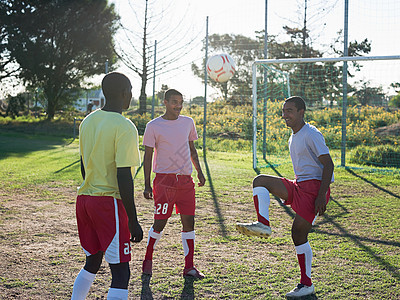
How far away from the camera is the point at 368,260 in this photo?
446 cm

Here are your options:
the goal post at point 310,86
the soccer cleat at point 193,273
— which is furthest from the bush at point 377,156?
the soccer cleat at point 193,273

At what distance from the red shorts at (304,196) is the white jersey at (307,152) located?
0.06 m

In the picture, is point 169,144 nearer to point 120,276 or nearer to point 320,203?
point 320,203

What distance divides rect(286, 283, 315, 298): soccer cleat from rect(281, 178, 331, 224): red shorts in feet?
1.79

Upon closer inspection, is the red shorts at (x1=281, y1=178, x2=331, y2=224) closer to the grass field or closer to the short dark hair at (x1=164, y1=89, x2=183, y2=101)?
the grass field

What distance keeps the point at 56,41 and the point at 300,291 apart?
27.7 metres

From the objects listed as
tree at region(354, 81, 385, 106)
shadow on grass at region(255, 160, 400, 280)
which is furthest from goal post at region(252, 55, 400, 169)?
shadow on grass at region(255, 160, 400, 280)

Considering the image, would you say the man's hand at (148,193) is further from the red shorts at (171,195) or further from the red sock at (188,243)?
the red sock at (188,243)

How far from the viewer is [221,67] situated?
12.5 metres

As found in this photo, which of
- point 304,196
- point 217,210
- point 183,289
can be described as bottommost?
point 183,289

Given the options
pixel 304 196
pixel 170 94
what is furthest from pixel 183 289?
pixel 170 94

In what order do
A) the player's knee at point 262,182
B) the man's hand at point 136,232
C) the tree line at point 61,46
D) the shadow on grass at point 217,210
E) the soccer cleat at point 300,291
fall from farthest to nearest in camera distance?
the tree line at point 61,46 → the shadow on grass at point 217,210 → the player's knee at point 262,182 → the soccer cleat at point 300,291 → the man's hand at point 136,232

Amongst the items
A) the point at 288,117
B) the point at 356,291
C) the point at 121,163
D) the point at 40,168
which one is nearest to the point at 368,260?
the point at 356,291

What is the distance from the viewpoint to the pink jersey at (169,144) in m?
Answer: 4.12
